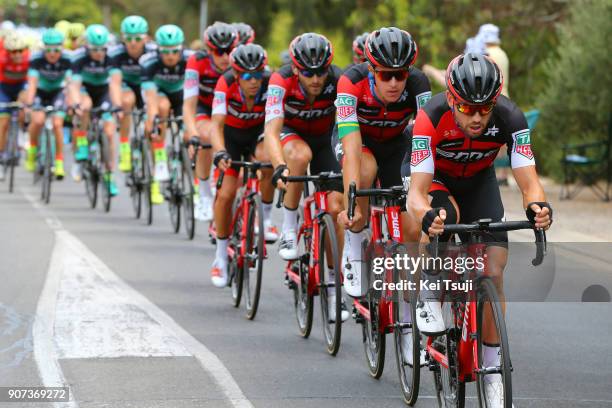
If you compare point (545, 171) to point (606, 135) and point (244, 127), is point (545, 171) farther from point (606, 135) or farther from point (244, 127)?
point (244, 127)

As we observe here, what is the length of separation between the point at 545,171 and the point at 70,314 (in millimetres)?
13575

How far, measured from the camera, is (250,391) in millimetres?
8031

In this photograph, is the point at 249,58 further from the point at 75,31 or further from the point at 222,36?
the point at 75,31

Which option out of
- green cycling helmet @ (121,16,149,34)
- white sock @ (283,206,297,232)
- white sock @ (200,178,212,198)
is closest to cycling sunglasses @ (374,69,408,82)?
white sock @ (283,206,297,232)

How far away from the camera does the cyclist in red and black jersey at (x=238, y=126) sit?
11117 millimetres

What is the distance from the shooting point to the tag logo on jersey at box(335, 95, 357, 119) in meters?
8.67

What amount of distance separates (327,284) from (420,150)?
247 centimetres

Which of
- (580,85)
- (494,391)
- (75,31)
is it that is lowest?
(494,391)

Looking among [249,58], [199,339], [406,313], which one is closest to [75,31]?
[249,58]

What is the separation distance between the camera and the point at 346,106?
869 cm

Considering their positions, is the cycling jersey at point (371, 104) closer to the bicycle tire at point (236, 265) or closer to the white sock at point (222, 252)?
the bicycle tire at point (236, 265)

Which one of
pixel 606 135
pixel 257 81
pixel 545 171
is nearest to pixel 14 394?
pixel 257 81

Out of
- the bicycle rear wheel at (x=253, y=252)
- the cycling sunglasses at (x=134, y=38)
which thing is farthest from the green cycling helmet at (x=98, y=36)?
the bicycle rear wheel at (x=253, y=252)

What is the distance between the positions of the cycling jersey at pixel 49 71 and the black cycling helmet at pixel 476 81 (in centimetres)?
1417
